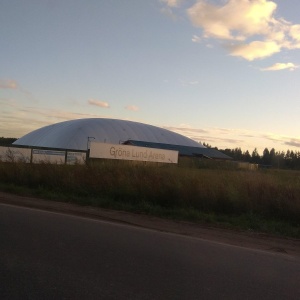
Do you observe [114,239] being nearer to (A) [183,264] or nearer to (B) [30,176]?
(A) [183,264]

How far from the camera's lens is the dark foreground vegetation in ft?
42.0

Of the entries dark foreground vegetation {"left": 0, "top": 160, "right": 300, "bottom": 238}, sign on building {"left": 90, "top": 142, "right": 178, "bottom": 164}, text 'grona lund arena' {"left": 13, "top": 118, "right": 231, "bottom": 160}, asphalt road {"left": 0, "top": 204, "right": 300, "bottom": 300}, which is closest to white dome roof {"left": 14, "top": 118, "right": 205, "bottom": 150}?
text 'grona lund arena' {"left": 13, "top": 118, "right": 231, "bottom": 160}

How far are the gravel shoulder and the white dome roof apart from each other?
53754 millimetres

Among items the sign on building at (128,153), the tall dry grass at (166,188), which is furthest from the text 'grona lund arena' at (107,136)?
the tall dry grass at (166,188)

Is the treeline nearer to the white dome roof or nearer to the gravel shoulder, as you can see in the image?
the white dome roof

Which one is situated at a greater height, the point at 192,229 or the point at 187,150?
the point at 187,150

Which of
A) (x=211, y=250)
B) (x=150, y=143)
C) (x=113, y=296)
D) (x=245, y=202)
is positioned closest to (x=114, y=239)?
(x=211, y=250)

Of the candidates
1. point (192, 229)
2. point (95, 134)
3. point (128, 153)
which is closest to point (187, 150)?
point (95, 134)

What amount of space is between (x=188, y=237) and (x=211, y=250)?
4.58ft

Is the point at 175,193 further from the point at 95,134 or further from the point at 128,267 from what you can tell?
the point at 95,134

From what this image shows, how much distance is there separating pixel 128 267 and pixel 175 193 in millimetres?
8759

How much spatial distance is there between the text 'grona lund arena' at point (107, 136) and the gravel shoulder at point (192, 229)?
5244 centimetres

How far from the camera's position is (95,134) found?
2837 inches

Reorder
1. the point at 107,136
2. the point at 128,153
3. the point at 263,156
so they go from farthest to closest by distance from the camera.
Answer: the point at 263,156
the point at 107,136
the point at 128,153
